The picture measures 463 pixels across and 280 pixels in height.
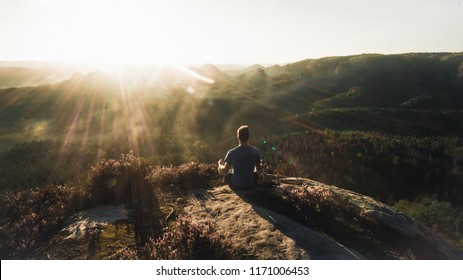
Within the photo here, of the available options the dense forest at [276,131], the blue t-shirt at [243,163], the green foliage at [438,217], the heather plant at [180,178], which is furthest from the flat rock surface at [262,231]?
the green foliage at [438,217]

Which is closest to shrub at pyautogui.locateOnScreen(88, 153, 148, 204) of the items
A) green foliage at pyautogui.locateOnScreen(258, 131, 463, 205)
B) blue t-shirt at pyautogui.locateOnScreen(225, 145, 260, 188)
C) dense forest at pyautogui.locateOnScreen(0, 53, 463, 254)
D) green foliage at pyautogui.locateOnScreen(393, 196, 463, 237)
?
dense forest at pyautogui.locateOnScreen(0, 53, 463, 254)

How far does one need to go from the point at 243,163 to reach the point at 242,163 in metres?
0.02

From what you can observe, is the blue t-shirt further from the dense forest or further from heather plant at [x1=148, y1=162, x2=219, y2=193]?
the dense forest

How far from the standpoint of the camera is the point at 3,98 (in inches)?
2008

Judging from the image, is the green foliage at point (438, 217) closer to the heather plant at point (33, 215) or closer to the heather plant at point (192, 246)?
the heather plant at point (192, 246)

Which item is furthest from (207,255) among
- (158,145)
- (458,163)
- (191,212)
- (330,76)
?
(330,76)

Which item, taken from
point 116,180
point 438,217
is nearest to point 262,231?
point 116,180

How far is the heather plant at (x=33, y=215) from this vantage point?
5.32 m

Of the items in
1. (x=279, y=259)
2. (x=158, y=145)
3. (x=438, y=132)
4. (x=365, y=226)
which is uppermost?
(x=279, y=259)

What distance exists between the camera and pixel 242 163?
659cm

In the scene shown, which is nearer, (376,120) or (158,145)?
(158,145)

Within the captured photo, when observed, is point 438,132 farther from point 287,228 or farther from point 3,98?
point 3,98

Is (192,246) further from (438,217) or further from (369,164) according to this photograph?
(369,164)

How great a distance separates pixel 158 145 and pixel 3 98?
48.5 metres
